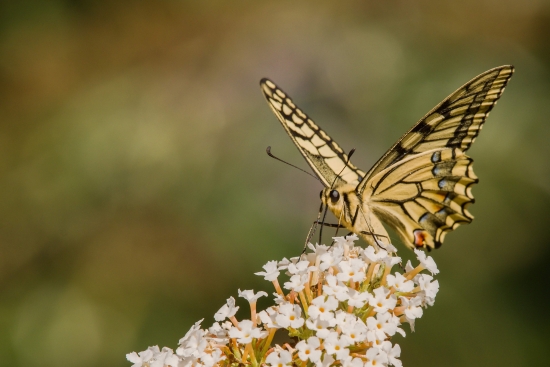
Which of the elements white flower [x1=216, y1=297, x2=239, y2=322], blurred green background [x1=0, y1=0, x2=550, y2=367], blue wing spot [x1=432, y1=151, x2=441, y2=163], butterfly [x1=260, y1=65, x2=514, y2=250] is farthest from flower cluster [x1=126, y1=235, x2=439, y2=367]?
blurred green background [x1=0, y1=0, x2=550, y2=367]

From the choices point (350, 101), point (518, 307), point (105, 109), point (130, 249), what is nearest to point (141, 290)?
point (130, 249)

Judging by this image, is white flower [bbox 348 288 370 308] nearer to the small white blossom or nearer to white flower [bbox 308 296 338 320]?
white flower [bbox 308 296 338 320]

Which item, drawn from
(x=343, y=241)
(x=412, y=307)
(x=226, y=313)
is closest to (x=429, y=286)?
(x=412, y=307)

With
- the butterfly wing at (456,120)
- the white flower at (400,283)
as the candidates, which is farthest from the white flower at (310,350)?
the butterfly wing at (456,120)

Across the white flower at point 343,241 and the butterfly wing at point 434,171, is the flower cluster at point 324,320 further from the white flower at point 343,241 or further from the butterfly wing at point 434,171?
the butterfly wing at point 434,171

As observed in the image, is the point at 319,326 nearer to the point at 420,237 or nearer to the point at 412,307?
the point at 412,307

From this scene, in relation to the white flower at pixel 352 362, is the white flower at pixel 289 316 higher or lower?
higher
